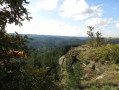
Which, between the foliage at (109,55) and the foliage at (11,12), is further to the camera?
the foliage at (109,55)

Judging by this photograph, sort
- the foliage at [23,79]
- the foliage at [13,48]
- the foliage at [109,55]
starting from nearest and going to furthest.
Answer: the foliage at [23,79]
the foliage at [13,48]
the foliage at [109,55]

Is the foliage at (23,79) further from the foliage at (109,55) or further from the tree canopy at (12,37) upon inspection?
the foliage at (109,55)

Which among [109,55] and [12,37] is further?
[109,55]

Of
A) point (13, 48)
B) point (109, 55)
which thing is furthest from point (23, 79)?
point (109, 55)

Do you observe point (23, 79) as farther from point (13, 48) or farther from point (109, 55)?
point (109, 55)

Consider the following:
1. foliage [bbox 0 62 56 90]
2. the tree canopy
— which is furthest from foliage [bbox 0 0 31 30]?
foliage [bbox 0 62 56 90]

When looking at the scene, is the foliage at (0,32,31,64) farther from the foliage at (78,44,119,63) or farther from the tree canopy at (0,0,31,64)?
the foliage at (78,44,119,63)

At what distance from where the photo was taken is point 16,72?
286 cm

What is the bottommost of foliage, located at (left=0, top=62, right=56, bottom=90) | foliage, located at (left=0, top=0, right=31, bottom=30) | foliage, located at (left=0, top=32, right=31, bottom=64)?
foliage, located at (left=0, top=62, right=56, bottom=90)

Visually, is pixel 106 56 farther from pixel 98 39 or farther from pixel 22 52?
pixel 98 39

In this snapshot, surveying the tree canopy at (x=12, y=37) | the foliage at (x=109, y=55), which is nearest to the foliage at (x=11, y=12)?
the tree canopy at (x=12, y=37)

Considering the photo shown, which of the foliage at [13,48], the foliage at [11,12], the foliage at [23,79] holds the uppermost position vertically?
the foliage at [11,12]

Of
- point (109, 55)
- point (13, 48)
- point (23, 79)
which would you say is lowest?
point (23, 79)

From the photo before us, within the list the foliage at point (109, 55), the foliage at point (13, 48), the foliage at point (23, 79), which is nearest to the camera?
the foliage at point (23, 79)
